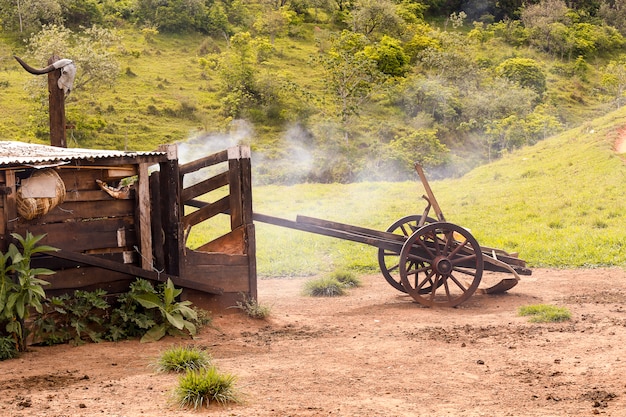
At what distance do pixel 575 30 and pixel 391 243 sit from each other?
49.1 meters

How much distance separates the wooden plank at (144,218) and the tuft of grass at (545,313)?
4.59 meters

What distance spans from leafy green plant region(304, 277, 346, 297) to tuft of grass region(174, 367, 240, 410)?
624cm

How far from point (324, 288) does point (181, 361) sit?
5.52 metres

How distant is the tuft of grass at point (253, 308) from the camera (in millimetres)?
9945

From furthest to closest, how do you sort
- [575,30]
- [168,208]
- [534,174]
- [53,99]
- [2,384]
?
[575,30] < [534,174] < [53,99] < [168,208] < [2,384]

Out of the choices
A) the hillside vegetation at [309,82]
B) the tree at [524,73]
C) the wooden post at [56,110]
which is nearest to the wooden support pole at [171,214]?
the wooden post at [56,110]

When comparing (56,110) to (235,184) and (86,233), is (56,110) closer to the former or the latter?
(86,233)

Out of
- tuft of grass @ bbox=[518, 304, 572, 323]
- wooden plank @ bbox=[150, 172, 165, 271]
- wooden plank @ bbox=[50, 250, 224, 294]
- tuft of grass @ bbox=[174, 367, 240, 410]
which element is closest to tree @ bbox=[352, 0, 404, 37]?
tuft of grass @ bbox=[518, 304, 572, 323]

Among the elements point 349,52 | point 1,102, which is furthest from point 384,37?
point 1,102

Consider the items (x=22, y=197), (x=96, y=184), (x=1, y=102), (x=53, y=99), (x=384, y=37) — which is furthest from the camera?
(x=384, y=37)

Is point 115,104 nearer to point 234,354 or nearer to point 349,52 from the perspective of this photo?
point 349,52

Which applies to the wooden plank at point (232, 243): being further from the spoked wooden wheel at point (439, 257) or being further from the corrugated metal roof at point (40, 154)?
the spoked wooden wheel at point (439, 257)

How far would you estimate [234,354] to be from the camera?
324 inches

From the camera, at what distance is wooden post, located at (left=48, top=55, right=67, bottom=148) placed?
1027 centimetres
